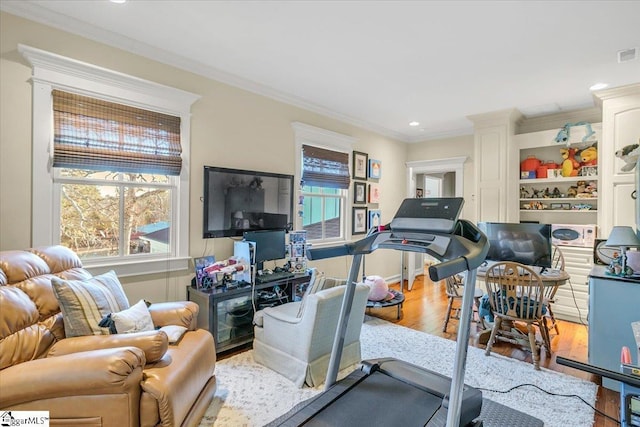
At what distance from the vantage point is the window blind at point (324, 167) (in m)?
4.40

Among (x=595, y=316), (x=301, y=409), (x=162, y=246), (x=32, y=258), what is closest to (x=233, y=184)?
(x=162, y=246)

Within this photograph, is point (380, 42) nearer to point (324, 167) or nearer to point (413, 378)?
point (324, 167)

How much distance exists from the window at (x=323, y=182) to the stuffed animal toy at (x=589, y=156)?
10.4 ft

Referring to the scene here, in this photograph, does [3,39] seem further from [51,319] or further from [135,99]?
[51,319]

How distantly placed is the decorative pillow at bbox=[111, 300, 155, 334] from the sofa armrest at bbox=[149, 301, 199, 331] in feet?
0.38

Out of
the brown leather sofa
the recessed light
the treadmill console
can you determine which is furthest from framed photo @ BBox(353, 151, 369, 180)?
the brown leather sofa

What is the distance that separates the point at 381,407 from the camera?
1.80 m

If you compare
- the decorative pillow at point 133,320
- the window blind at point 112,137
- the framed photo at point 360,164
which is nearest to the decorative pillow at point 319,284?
the decorative pillow at point 133,320

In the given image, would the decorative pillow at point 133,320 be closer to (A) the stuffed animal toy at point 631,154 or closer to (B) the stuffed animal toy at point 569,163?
(A) the stuffed animal toy at point 631,154

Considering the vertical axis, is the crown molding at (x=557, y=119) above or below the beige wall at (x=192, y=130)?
above

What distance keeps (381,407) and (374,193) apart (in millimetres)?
4086

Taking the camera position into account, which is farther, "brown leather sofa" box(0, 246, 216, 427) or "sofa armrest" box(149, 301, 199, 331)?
"sofa armrest" box(149, 301, 199, 331)

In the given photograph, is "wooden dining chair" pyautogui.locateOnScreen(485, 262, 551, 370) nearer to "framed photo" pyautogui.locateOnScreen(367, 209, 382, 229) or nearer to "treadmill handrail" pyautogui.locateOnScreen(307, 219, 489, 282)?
"treadmill handrail" pyautogui.locateOnScreen(307, 219, 489, 282)

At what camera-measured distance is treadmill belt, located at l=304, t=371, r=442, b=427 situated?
1690 mm
